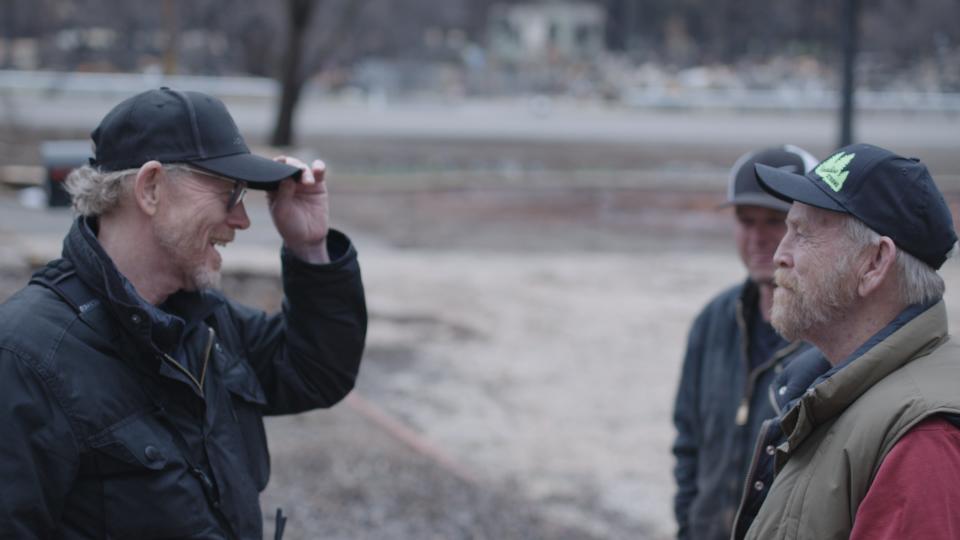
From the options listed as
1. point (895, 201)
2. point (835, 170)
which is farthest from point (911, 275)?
point (835, 170)

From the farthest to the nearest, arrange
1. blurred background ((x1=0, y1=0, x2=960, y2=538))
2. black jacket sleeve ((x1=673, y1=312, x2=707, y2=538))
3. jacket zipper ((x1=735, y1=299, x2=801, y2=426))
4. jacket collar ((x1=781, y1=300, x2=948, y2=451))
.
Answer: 1. blurred background ((x1=0, y1=0, x2=960, y2=538))
2. black jacket sleeve ((x1=673, y1=312, x2=707, y2=538))
3. jacket zipper ((x1=735, y1=299, x2=801, y2=426))
4. jacket collar ((x1=781, y1=300, x2=948, y2=451))

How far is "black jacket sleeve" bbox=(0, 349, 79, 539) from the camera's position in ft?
7.30

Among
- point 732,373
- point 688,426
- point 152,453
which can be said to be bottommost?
point 688,426

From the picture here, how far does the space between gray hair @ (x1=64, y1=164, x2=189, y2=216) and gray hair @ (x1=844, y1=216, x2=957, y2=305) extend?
1532 mm

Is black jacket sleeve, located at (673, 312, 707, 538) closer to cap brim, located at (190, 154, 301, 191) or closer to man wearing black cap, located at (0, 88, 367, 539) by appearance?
man wearing black cap, located at (0, 88, 367, 539)

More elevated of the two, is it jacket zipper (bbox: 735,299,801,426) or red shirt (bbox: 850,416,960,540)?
red shirt (bbox: 850,416,960,540)

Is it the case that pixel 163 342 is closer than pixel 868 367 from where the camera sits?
No

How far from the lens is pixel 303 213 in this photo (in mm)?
3027

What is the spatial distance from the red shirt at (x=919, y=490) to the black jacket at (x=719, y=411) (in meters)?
1.43

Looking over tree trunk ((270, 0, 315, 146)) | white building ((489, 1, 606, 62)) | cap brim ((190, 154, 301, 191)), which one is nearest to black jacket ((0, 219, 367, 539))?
cap brim ((190, 154, 301, 191))

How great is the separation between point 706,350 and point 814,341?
1375 millimetres

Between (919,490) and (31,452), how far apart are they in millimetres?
1700

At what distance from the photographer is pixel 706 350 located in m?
3.82

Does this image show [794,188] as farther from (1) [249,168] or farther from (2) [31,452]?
(2) [31,452]
